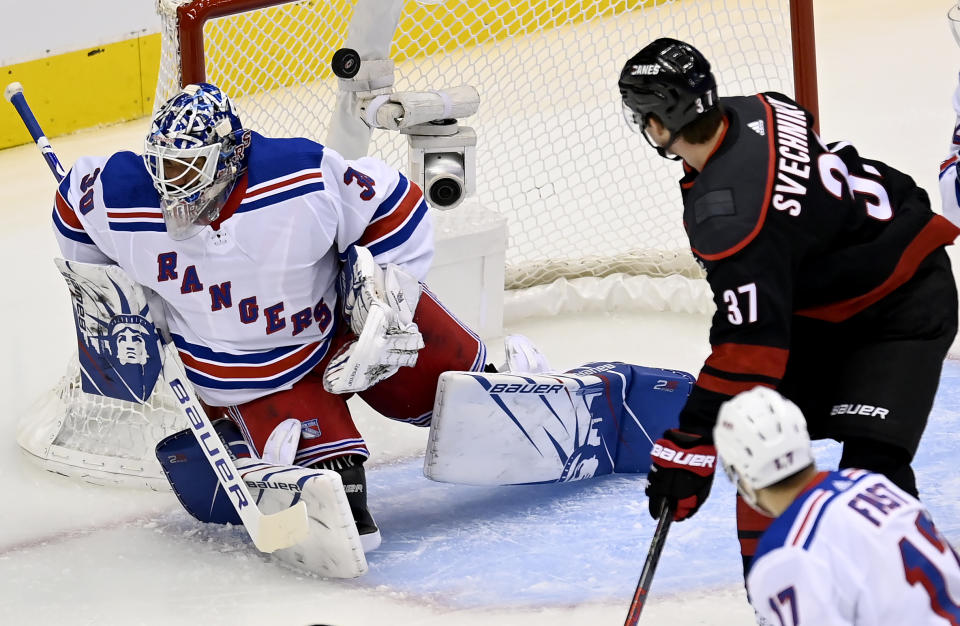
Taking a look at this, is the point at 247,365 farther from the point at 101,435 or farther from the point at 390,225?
the point at 101,435

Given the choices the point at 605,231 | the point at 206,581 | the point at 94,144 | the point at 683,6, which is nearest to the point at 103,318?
the point at 206,581

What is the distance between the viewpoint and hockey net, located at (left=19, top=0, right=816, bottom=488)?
409cm

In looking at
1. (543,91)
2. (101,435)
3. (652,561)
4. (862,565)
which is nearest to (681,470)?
(652,561)

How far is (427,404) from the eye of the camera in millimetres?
3000

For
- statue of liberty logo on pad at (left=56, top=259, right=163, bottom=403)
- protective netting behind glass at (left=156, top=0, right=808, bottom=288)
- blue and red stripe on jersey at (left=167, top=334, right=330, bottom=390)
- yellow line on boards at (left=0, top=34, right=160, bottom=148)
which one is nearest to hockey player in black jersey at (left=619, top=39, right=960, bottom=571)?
blue and red stripe on jersey at (left=167, top=334, right=330, bottom=390)

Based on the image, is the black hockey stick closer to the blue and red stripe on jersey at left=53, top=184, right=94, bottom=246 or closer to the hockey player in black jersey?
the hockey player in black jersey

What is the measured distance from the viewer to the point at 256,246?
270 centimetres

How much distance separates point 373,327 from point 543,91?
6.36ft

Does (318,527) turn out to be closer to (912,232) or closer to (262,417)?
(262,417)

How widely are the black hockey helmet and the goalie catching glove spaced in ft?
2.42

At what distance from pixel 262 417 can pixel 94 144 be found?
2.94 meters

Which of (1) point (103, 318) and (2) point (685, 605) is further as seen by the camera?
(1) point (103, 318)

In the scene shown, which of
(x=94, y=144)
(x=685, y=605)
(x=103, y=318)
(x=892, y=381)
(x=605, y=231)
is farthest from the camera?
(x=94, y=144)

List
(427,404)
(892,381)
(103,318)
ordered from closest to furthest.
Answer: (892,381)
(103,318)
(427,404)
